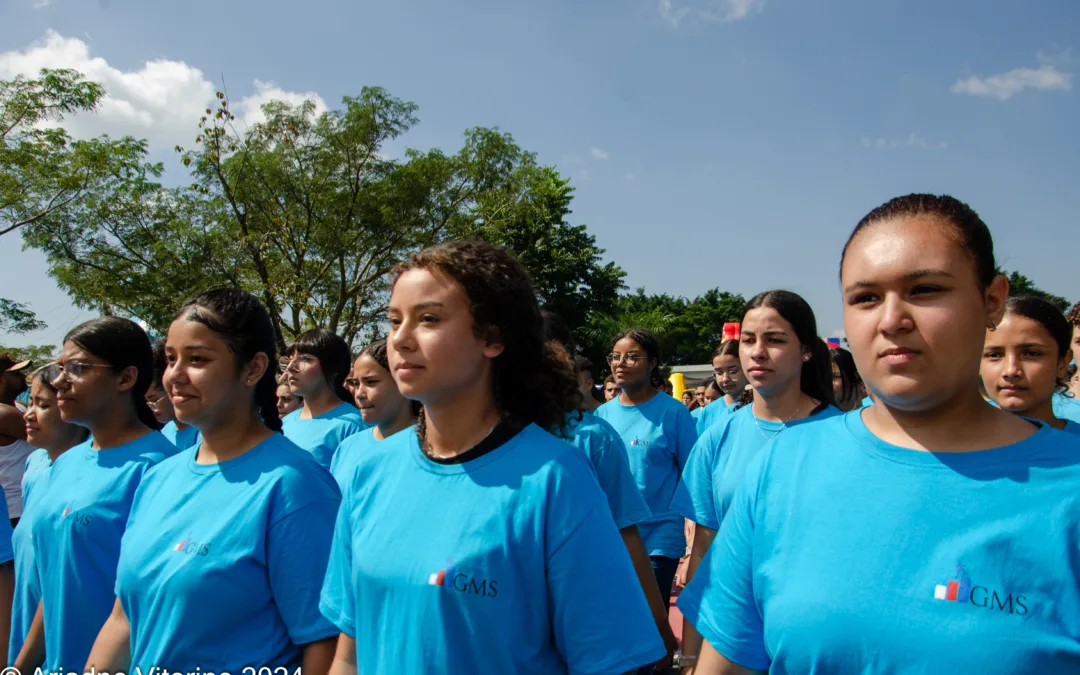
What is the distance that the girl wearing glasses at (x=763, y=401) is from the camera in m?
3.68

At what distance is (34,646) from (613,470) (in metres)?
2.55

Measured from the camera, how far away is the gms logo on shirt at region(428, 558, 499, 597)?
174 cm

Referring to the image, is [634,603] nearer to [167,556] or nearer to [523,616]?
[523,616]

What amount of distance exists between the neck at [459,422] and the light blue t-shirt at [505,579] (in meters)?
0.11

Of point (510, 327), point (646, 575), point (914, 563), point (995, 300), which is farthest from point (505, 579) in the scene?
point (646, 575)

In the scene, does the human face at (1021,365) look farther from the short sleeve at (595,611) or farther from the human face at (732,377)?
the human face at (732,377)

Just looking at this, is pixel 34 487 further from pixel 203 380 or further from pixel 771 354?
pixel 771 354

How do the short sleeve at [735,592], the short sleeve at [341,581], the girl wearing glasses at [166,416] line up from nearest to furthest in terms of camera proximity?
the short sleeve at [735,592] < the short sleeve at [341,581] < the girl wearing glasses at [166,416]

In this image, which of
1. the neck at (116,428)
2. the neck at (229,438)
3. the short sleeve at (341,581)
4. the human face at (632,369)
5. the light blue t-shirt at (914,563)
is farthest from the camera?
the human face at (632,369)

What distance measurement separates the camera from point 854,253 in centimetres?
160

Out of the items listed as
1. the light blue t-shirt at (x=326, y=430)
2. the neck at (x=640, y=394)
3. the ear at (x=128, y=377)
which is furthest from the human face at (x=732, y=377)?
the ear at (x=128, y=377)

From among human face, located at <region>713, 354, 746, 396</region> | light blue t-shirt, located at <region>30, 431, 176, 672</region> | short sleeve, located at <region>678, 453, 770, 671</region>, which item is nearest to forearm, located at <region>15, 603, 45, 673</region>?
light blue t-shirt, located at <region>30, 431, 176, 672</region>

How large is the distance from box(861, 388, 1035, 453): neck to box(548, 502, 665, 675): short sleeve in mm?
671

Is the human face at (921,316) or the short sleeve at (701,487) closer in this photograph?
the human face at (921,316)
